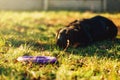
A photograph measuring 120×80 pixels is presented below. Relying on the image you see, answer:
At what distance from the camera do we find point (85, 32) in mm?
7086

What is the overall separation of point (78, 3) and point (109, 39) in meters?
9.03

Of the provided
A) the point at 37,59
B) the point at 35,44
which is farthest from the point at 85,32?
the point at 37,59

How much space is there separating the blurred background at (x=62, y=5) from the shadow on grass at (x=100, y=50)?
31.1 feet

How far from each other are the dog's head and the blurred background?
32.4ft

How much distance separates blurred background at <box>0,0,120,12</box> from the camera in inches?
657

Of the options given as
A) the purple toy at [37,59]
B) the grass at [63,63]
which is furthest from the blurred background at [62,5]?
the purple toy at [37,59]

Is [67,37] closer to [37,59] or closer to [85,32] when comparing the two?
[85,32]

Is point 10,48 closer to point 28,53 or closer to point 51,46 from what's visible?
point 28,53

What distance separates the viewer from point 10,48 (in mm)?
6238

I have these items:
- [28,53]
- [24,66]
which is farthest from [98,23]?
[24,66]

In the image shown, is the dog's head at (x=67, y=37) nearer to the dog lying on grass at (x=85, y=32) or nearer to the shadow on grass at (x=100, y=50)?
the dog lying on grass at (x=85, y=32)

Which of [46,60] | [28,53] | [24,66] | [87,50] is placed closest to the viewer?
[24,66]

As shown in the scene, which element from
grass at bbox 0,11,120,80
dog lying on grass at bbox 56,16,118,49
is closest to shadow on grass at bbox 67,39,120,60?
grass at bbox 0,11,120,80

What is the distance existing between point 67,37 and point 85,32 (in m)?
0.53
